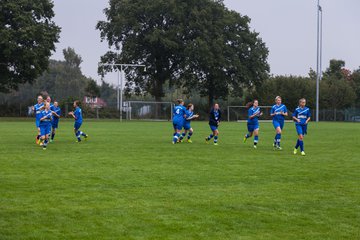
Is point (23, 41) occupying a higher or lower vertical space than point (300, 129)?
higher

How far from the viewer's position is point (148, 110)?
70.4m

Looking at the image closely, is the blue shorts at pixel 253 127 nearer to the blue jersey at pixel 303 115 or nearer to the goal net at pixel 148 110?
the blue jersey at pixel 303 115

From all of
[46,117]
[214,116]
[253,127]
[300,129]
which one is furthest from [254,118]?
[46,117]

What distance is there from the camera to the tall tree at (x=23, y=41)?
56781 millimetres

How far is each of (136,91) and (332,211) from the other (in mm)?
69016

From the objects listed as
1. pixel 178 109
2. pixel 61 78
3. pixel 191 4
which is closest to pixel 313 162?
pixel 178 109

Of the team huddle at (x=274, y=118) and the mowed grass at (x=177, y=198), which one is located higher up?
the team huddle at (x=274, y=118)

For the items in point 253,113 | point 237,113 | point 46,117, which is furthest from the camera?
point 237,113

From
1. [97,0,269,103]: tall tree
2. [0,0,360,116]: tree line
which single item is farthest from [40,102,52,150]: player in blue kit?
[97,0,269,103]: tall tree

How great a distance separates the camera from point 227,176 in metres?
12.5

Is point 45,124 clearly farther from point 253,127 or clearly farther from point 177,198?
point 177,198

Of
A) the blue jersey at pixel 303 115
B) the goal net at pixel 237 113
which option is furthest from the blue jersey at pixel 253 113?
the goal net at pixel 237 113

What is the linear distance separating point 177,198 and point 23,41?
52.3 meters

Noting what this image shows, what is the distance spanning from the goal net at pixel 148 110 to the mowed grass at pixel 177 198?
5378 cm
